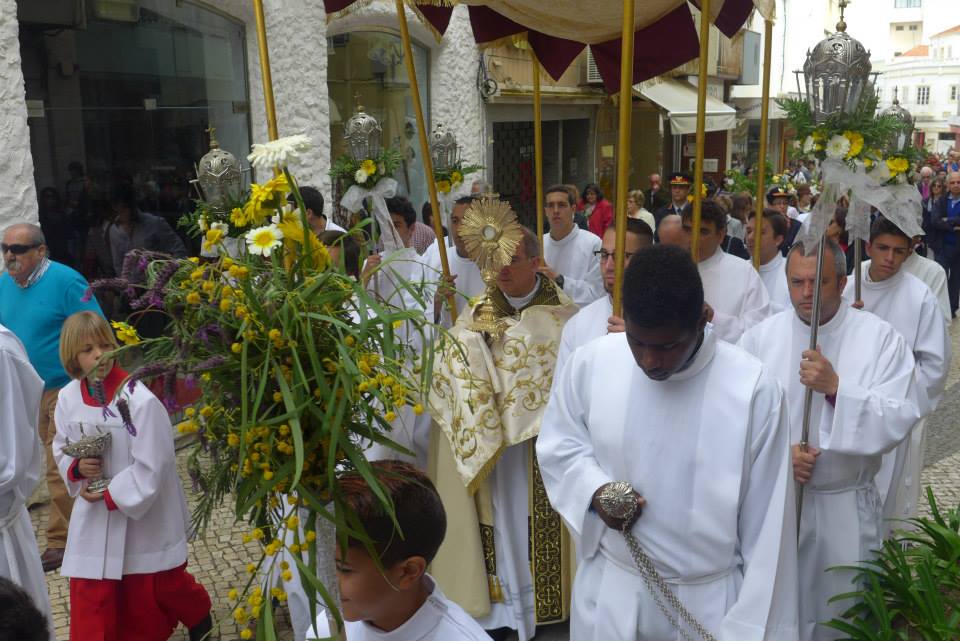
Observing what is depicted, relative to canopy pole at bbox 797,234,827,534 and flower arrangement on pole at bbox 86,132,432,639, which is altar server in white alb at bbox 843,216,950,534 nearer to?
canopy pole at bbox 797,234,827,534

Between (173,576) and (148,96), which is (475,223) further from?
(148,96)

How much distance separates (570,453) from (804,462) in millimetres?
1063

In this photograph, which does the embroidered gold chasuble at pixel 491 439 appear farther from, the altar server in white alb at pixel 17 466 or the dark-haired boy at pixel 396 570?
the dark-haired boy at pixel 396 570

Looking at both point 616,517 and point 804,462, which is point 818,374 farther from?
point 616,517

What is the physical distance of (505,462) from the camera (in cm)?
465

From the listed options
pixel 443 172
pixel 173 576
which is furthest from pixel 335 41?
pixel 173 576

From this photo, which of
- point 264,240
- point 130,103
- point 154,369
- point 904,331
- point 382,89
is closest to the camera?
point 154,369

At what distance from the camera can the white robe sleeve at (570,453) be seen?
9.91ft

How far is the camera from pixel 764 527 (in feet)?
9.29

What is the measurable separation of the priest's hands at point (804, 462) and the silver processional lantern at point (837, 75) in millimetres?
1298

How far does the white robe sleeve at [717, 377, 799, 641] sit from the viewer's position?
2801mm

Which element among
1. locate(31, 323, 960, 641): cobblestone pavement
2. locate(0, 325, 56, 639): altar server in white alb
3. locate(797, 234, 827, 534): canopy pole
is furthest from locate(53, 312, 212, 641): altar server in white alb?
locate(797, 234, 827, 534): canopy pole

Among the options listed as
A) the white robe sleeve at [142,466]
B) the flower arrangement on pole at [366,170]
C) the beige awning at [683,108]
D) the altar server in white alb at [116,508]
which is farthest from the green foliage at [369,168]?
the beige awning at [683,108]

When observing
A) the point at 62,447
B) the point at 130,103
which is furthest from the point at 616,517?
the point at 130,103
